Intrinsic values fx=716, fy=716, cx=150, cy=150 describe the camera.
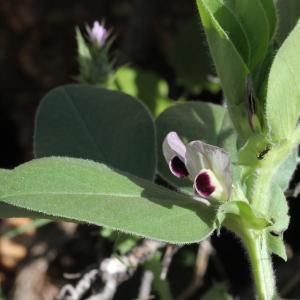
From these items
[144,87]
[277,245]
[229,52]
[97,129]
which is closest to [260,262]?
[277,245]

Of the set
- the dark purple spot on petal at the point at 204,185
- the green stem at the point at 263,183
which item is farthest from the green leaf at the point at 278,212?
the dark purple spot on petal at the point at 204,185

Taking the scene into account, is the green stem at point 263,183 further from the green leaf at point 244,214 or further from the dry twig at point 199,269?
the dry twig at point 199,269

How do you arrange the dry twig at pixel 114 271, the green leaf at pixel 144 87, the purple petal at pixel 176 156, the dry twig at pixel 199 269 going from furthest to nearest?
1. the green leaf at pixel 144 87
2. the dry twig at pixel 199 269
3. the dry twig at pixel 114 271
4. the purple petal at pixel 176 156

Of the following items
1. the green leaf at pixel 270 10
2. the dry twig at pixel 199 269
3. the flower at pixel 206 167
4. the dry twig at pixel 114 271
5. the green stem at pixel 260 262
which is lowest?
the dry twig at pixel 199 269

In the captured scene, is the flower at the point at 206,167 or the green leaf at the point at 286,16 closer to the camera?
the flower at the point at 206,167

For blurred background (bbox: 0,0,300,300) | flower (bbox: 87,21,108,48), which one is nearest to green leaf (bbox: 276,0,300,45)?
flower (bbox: 87,21,108,48)

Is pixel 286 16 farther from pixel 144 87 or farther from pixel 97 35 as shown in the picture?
pixel 144 87
